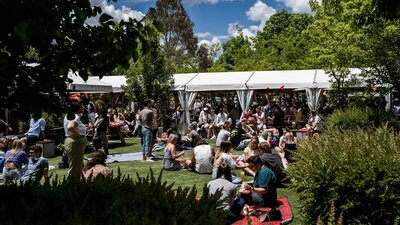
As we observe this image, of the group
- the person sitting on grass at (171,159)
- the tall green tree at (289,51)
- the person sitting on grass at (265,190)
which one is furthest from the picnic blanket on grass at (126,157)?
the tall green tree at (289,51)

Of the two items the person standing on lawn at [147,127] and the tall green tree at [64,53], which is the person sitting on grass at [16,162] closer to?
the person standing on lawn at [147,127]

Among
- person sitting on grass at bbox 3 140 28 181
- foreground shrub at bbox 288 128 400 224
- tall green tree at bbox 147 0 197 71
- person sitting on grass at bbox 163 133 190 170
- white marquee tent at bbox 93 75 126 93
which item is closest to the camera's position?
foreground shrub at bbox 288 128 400 224

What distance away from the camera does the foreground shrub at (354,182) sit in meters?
5.03

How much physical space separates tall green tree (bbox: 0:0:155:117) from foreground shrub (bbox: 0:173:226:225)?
69 centimetres

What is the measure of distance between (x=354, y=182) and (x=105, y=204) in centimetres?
306

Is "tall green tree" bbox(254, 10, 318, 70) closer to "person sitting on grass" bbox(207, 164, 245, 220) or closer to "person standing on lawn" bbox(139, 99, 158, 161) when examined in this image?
"person standing on lawn" bbox(139, 99, 158, 161)

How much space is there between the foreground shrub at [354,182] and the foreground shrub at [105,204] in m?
2.31

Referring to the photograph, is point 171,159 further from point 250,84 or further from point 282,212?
point 250,84

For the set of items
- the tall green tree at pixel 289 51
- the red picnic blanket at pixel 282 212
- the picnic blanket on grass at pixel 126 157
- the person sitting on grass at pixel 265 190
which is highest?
the tall green tree at pixel 289 51

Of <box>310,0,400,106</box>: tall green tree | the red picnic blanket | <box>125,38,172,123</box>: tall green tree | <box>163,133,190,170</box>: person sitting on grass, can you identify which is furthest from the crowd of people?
<box>125,38,172,123</box>: tall green tree

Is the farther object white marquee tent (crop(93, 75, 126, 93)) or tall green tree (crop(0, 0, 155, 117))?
white marquee tent (crop(93, 75, 126, 93))

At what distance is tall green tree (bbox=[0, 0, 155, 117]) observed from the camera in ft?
9.42

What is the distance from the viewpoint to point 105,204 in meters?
3.22

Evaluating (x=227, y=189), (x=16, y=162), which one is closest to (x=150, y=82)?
(x=16, y=162)
